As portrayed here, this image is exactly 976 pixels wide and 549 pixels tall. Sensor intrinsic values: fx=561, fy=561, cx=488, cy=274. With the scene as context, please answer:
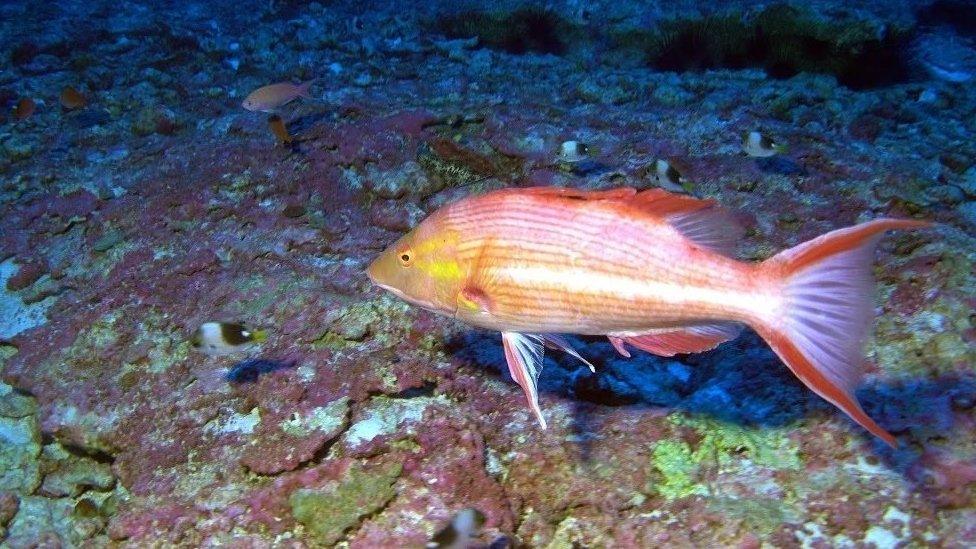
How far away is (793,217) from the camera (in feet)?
11.6

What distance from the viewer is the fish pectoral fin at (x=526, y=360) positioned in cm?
195

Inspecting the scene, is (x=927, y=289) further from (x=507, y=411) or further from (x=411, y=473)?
(x=411, y=473)

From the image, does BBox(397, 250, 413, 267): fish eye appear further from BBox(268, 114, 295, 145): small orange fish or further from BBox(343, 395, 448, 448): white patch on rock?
BBox(268, 114, 295, 145): small orange fish

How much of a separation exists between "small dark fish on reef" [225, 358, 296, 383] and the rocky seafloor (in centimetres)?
3

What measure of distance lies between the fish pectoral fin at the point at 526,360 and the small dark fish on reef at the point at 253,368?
1.39 metres

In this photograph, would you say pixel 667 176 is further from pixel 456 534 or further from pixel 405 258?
pixel 456 534

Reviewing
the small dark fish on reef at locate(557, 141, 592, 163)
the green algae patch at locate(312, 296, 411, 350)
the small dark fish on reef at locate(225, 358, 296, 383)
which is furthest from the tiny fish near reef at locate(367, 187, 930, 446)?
the small dark fish on reef at locate(557, 141, 592, 163)

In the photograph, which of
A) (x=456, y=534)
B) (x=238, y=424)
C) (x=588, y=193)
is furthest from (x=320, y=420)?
(x=588, y=193)

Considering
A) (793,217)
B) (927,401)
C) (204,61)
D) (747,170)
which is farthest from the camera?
(204,61)

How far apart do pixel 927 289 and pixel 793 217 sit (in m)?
1.00

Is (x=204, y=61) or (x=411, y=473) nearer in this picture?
(x=411, y=473)

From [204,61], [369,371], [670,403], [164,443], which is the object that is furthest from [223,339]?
[204,61]

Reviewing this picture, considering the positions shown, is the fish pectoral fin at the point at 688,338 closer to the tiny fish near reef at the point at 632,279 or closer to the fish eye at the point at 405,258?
the tiny fish near reef at the point at 632,279

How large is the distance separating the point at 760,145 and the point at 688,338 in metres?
2.60
